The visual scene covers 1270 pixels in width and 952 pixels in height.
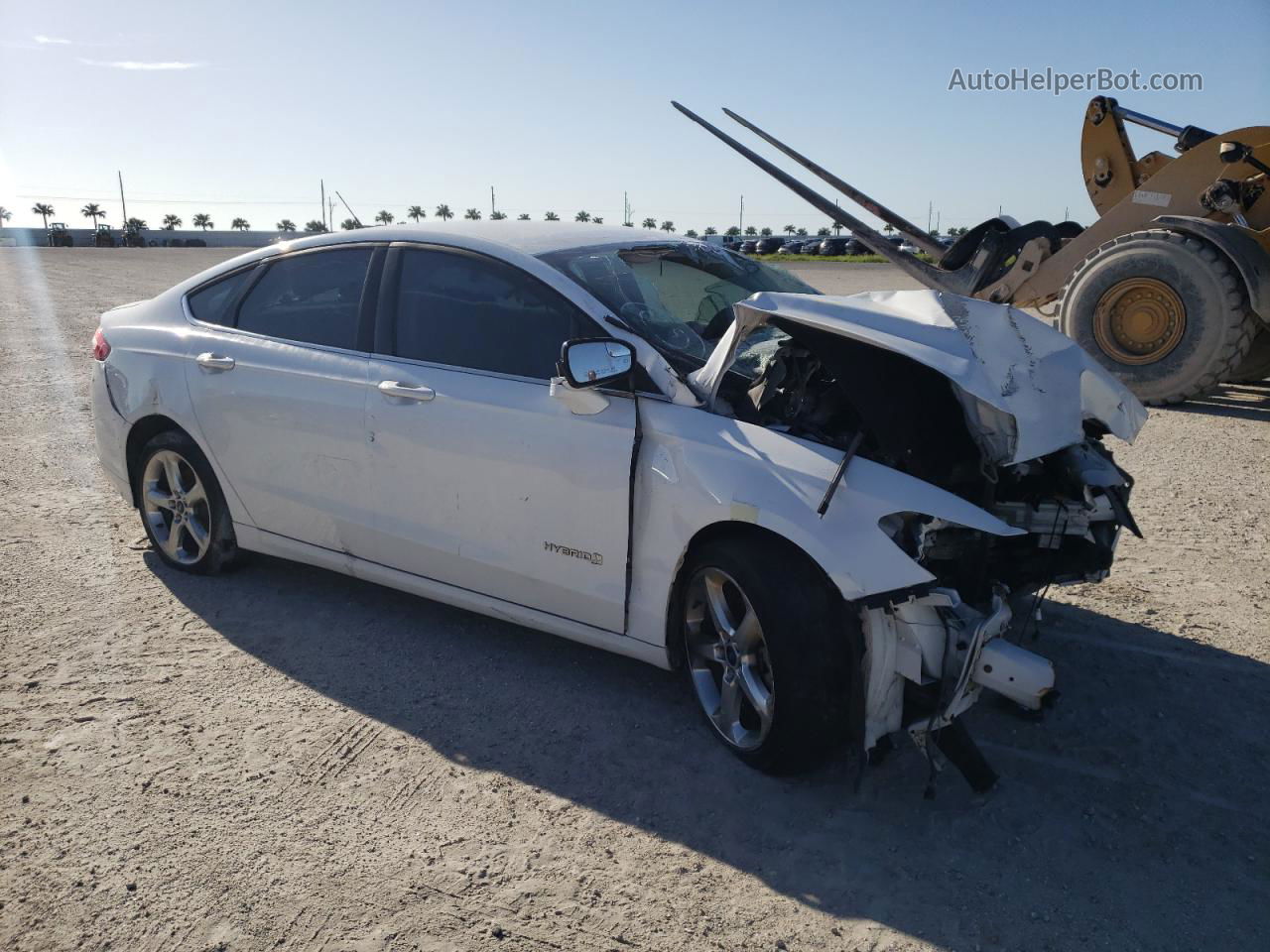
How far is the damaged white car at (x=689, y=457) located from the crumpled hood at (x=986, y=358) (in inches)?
0.5

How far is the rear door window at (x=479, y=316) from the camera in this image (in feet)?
12.4

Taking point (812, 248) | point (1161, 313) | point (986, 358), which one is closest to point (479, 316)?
point (986, 358)

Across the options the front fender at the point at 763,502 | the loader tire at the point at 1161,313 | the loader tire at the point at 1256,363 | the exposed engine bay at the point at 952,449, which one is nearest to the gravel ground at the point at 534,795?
the exposed engine bay at the point at 952,449

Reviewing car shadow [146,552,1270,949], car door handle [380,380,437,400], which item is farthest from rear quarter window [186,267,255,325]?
car shadow [146,552,1270,949]

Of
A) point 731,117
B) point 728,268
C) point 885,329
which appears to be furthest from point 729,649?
point 731,117

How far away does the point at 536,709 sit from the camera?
12.4 ft

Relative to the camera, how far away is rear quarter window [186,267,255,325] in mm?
4824

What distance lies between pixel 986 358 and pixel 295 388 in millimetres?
2831

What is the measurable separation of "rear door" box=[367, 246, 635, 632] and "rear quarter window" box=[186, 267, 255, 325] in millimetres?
1033

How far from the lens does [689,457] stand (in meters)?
3.35

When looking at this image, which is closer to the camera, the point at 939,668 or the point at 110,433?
the point at 939,668

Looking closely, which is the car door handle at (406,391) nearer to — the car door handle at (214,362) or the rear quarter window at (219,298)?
the car door handle at (214,362)

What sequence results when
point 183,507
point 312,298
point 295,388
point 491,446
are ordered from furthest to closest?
point 183,507
point 312,298
point 295,388
point 491,446

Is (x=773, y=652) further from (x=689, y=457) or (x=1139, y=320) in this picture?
(x=1139, y=320)
